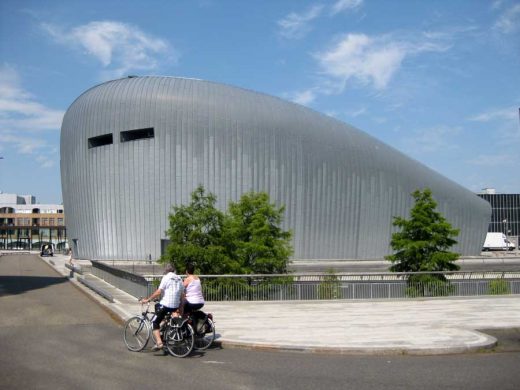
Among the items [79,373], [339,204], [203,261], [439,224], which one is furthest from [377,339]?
[339,204]

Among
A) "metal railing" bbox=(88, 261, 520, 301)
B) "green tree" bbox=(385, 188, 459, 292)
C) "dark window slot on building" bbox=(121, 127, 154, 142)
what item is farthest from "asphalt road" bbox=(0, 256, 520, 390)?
"dark window slot on building" bbox=(121, 127, 154, 142)

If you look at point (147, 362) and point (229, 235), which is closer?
point (147, 362)

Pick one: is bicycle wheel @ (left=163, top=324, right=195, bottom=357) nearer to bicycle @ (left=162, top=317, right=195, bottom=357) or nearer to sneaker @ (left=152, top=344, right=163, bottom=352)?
bicycle @ (left=162, top=317, right=195, bottom=357)

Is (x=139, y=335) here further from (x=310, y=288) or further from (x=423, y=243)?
(x=423, y=243)

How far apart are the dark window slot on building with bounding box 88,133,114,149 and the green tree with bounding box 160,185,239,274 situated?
108 ft

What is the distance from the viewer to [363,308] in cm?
1675

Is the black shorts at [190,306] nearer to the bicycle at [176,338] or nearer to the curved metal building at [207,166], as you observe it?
the bicycle at [176,338]

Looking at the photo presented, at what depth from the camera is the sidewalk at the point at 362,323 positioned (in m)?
11.0

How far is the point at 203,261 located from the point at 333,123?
4118 centimetres

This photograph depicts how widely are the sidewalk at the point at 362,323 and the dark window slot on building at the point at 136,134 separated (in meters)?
37.2

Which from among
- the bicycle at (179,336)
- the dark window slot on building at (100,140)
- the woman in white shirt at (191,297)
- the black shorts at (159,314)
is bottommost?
the bicycle at (179,336)

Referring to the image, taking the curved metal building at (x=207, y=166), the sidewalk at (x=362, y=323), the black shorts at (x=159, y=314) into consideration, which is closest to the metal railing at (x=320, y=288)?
the sidewalk at (x=362, y=323)

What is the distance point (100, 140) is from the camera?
2290 inches

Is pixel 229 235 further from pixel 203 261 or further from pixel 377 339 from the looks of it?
pixel 377 339
